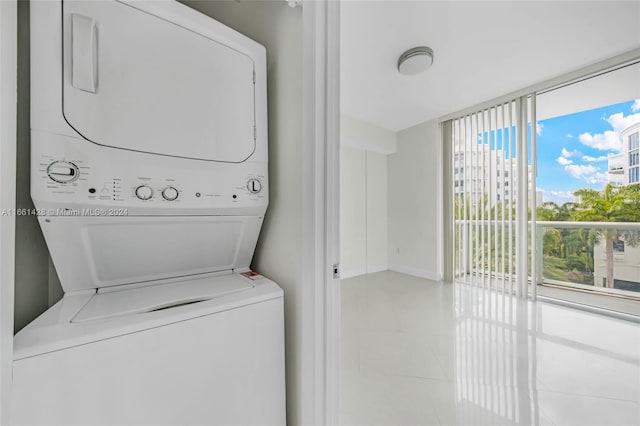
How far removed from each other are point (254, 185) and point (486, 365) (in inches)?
77.6

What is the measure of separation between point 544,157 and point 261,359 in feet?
13.1

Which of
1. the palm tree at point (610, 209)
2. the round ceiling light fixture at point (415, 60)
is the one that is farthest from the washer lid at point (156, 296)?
the palm tree at point (610, 209)

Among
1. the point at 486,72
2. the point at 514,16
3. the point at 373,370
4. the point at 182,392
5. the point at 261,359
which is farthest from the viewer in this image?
the point at 486,72

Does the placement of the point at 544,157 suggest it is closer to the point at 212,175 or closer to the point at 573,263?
the point at 573,263

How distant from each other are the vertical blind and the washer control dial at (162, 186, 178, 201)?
369 centimetres

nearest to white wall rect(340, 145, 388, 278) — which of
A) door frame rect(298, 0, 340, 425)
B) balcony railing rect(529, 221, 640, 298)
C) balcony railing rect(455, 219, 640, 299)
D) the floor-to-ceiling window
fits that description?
the floor-to-ceiling window

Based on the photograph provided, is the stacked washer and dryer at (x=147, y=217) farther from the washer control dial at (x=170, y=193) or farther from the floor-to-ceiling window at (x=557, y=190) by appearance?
the floor-to-ceiling window at (x=557, y=190)

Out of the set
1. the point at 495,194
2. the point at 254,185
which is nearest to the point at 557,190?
the point at 495,194

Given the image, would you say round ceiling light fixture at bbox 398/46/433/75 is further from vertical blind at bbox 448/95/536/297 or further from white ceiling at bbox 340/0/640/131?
vertical blind at bbox 448/95/536/297

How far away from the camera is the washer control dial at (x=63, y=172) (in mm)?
622

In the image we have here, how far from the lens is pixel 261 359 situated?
2.61 feet

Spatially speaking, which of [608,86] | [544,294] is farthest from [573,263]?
[608,86]

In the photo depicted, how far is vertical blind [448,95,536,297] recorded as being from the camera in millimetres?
2932

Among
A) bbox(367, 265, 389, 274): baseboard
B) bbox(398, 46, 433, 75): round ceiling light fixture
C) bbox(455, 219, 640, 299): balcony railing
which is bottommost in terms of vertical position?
bbox(367, 265, 389, 274): baseboard
